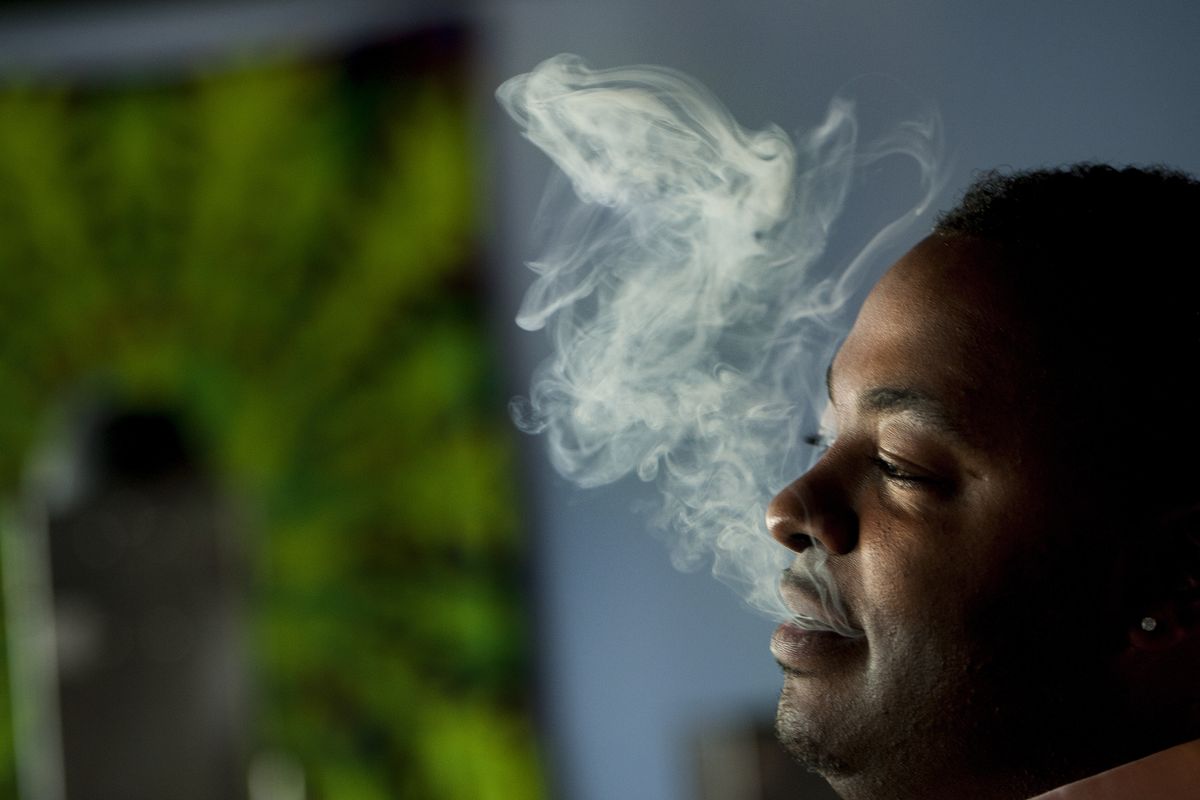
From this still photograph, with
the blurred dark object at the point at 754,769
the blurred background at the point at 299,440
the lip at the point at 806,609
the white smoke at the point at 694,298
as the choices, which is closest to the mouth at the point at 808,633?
the lip at the point at 806,609

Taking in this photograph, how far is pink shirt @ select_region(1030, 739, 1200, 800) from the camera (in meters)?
0.83

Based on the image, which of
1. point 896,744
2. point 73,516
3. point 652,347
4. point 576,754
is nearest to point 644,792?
point 576,754

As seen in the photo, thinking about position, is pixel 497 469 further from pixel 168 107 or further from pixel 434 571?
pixel 168 107

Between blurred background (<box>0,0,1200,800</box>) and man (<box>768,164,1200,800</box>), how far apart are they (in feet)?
7.11

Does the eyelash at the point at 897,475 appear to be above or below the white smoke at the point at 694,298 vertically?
below

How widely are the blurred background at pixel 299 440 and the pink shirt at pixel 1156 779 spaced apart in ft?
7.53

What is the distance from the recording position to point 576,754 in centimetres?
353

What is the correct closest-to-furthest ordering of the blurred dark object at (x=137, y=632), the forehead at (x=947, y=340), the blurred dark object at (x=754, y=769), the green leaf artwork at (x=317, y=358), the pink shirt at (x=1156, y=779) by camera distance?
1. the pink shirt at (x=1156, y=779)
2. the forehead at (x=947, y=340)
3. the blurred dark object at (x=754, y=769)
4. the blurred dark object at (x=137, y=632)
5. the green leaf artwork at (x=317, y=358)

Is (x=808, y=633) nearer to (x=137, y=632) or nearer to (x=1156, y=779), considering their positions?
(x=1156, y=779)

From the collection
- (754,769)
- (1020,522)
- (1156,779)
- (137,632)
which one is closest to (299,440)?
(137,632)

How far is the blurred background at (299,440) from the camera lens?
11.1ft

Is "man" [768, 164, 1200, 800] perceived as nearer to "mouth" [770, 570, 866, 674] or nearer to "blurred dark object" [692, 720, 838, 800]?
"mouth" [770, 570, 866, 674]

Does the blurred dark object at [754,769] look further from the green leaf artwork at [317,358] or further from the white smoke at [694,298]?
the white smoke at [694,298]

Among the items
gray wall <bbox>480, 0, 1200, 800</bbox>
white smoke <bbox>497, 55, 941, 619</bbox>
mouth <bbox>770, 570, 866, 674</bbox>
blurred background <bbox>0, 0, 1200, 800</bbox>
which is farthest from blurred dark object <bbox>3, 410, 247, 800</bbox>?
mouth <bbox>770, 570, 866, 674</bbox>
